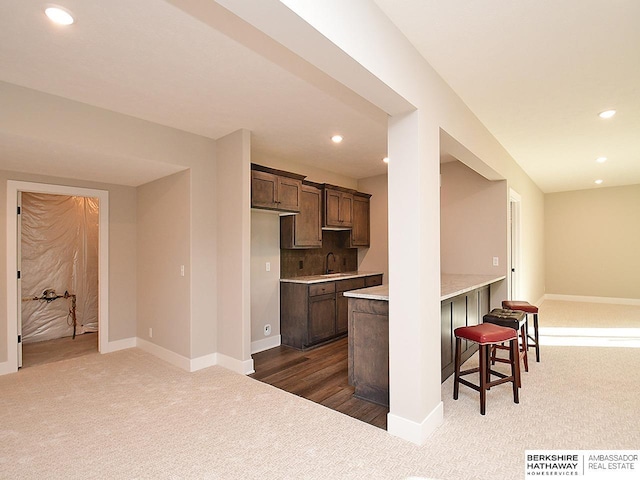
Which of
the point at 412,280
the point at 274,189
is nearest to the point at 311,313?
the point at 274,189

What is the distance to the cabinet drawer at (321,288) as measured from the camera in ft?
14.8

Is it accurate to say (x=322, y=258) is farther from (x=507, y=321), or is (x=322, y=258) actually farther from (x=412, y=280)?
(x=412, y=280)

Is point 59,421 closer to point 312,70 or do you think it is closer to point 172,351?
point 172,351

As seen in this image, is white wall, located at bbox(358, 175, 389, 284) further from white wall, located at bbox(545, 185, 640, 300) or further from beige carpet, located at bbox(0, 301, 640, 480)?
white wall, located at bbox(545, 185, 640, 300)

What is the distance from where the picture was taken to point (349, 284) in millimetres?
5102

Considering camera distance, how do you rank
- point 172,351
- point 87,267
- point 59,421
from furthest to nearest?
1. point 87,267
2. point 172,351
3. point 59,421

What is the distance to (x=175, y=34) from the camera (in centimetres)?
204

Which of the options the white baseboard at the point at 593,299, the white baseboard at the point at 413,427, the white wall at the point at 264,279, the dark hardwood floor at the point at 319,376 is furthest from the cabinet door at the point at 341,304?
the white baseboard at the point at 593,299

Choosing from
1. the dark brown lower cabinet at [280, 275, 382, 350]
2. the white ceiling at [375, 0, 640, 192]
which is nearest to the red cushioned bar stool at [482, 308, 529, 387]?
the dark brown lower cabinet at [280, 275, 382, 350]

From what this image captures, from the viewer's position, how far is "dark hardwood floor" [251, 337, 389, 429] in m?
2.81

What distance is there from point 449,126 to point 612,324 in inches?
204

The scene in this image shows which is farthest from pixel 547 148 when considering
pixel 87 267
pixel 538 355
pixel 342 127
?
pixel 87 267

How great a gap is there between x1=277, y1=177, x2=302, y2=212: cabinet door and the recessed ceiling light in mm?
2630

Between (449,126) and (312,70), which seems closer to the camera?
(312,70)
